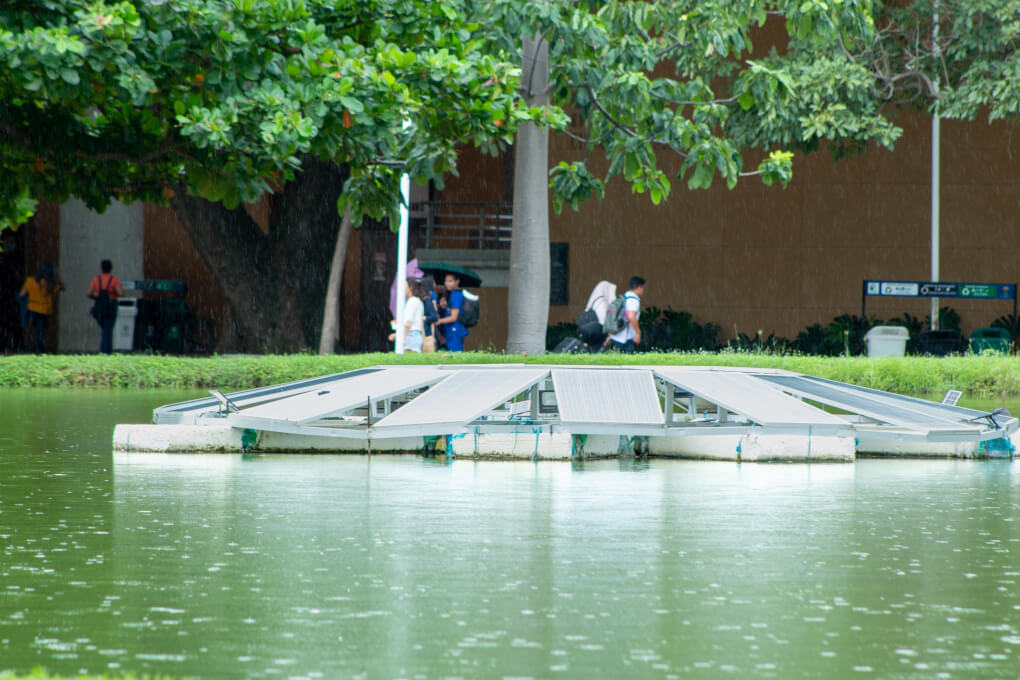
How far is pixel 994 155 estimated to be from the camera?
95.5 ft

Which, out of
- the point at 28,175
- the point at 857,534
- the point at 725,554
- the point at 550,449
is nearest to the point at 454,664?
the point at 725,554

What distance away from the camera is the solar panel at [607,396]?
1079cm

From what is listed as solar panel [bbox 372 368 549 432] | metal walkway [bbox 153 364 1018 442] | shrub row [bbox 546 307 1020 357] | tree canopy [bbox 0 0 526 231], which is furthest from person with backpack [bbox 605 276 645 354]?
shrub row [bbox 546 307 1020 357]

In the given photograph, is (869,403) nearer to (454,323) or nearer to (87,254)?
(454,323)

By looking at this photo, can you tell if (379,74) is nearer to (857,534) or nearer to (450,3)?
(450,3)

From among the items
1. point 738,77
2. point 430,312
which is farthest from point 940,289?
point 430,312

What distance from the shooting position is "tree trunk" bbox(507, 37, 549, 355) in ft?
65.6

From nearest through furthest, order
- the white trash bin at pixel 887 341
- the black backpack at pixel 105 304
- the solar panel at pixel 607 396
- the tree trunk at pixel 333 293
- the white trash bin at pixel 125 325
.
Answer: the solar panel at pixel 607 396 → the white trash bin at pixel 887 341 → the tree trunk at pixel 333 293 → the black backpack at pixel 105 304 → the white trash bin at pixel 125 325

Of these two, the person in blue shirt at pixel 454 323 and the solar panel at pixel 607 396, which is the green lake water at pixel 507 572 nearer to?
the solar panel at pixel 607 396

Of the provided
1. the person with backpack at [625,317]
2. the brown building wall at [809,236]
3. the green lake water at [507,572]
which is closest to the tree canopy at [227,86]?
the green lake water at [507,572]

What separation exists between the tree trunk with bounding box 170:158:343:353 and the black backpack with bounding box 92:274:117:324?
304 cm

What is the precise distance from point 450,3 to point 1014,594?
7.82 meters

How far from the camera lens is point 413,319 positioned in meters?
19.1

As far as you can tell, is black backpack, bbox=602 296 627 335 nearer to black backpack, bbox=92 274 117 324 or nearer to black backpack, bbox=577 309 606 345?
black backpack, bbox=577 309 606 345
